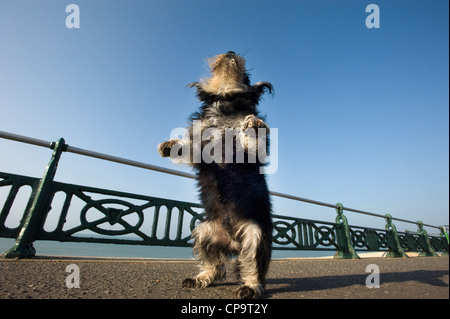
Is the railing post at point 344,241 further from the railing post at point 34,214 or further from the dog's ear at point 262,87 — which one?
the railing post at point 34,214

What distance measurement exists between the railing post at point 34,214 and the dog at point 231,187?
1450 mm

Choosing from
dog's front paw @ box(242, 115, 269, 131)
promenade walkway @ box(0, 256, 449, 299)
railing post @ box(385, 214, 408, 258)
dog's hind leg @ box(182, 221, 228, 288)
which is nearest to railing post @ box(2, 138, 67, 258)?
promenade walkway @ box(0, 256, 449, 299)

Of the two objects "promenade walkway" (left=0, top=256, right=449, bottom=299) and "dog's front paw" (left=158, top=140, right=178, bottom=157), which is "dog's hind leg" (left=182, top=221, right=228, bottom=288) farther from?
"dog's front paw" (left=158, top=140, right=178, bottom=157)

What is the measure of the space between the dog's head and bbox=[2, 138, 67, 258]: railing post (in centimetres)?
215

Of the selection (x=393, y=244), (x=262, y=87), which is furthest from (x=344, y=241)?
(x=262, y=87)

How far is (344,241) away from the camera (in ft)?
19.0

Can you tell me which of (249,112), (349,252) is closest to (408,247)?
(349,252)

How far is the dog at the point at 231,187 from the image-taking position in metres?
1.88

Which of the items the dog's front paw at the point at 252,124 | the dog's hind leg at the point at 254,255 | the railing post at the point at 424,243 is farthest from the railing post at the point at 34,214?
the railing post at the point at 424,243

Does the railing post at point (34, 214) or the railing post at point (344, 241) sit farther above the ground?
the railing post at point (34, 214)

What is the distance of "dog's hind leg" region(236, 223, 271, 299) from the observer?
180 cm

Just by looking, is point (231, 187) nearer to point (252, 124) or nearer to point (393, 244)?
point (252, 124)

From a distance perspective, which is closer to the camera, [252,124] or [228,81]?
[252,124]

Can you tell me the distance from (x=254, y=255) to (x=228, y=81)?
85.9 inches
